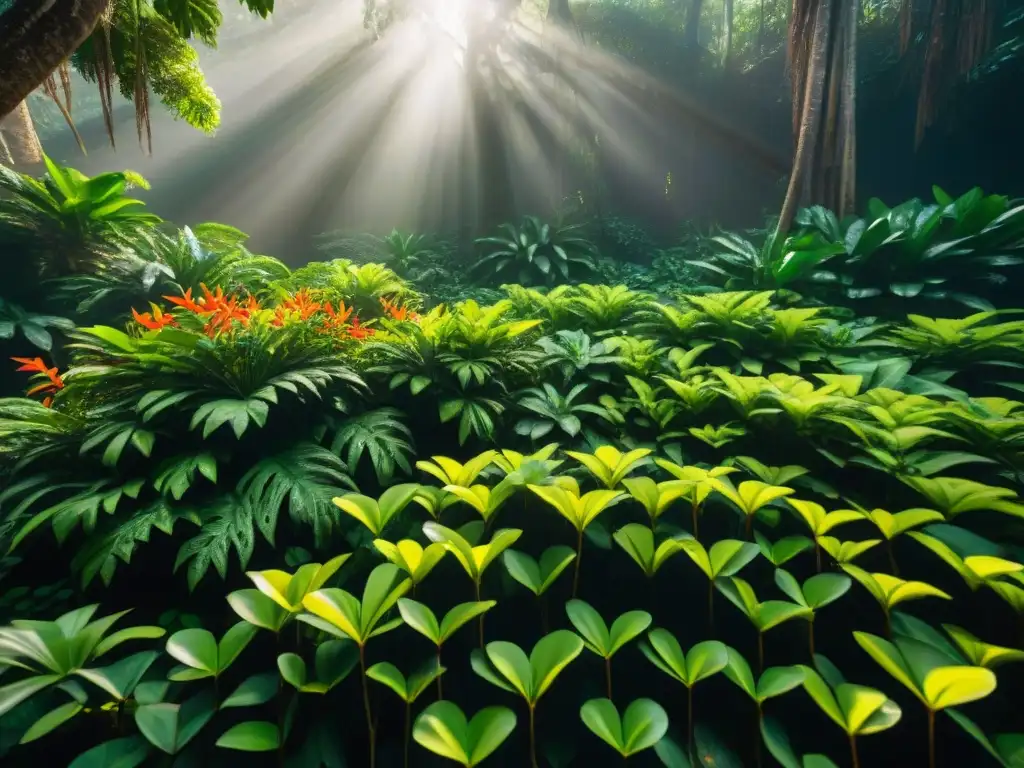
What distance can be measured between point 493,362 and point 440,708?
1711 millimetres

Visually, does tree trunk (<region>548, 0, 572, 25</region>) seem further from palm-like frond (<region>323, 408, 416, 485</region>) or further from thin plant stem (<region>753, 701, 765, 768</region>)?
thin plant stem (<region>753, 701, 765, 768</region>)

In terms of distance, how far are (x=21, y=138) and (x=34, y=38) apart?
267 inches

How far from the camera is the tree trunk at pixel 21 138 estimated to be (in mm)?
5758

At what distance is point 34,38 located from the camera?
162 cm

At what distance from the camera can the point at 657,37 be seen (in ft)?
32.7

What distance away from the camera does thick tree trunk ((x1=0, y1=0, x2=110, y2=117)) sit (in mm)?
1588

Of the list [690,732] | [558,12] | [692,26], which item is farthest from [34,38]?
[692,26]

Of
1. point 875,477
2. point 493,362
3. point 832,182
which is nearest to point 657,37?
point 832,182

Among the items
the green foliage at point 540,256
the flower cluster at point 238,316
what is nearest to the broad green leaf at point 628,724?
the flower cluster at point 238,316

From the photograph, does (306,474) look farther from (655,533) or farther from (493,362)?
(655,533)

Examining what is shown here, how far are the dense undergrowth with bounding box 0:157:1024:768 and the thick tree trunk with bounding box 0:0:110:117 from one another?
0.96m

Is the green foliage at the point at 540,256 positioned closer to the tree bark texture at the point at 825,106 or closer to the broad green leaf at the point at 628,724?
the tree bark texture at the point at 825,106

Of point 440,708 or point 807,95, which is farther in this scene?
point 807,95

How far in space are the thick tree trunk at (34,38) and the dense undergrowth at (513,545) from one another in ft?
3.17
